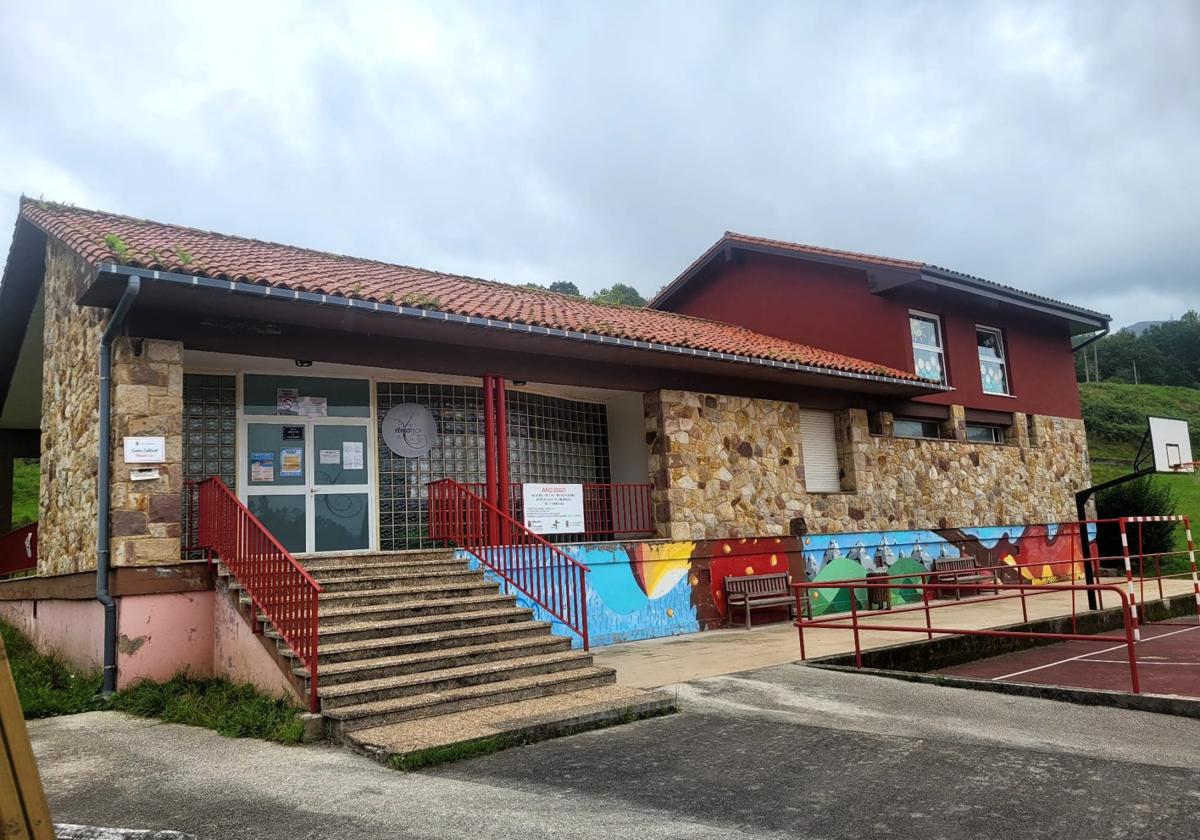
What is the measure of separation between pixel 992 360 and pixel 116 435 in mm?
16069

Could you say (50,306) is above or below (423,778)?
above

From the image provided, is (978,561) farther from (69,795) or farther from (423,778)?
(69,795)

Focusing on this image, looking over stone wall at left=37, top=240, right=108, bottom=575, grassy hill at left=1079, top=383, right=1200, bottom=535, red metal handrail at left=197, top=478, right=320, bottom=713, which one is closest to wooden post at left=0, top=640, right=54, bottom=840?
red metal handrail at left=197, top=478, right=320, bottom=713

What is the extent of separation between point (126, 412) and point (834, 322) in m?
12.8

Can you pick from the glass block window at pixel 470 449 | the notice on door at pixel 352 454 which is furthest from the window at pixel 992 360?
the notice on door at pixel 352 454

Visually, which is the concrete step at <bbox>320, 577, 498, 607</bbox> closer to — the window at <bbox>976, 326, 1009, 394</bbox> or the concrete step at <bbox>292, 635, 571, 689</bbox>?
the concrete step at <bbox>292, 635, 571, 689</bbox>

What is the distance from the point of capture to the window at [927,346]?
53.6 feet

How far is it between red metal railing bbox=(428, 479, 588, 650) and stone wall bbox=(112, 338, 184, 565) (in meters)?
2.98

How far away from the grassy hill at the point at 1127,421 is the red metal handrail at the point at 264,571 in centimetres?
3105

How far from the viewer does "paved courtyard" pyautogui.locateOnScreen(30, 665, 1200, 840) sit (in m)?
4.10

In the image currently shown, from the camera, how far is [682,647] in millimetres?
10344

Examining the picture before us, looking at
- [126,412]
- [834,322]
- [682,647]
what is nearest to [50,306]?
[126,412]

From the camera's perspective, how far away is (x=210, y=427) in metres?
9.81

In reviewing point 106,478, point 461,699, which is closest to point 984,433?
point 461,699
